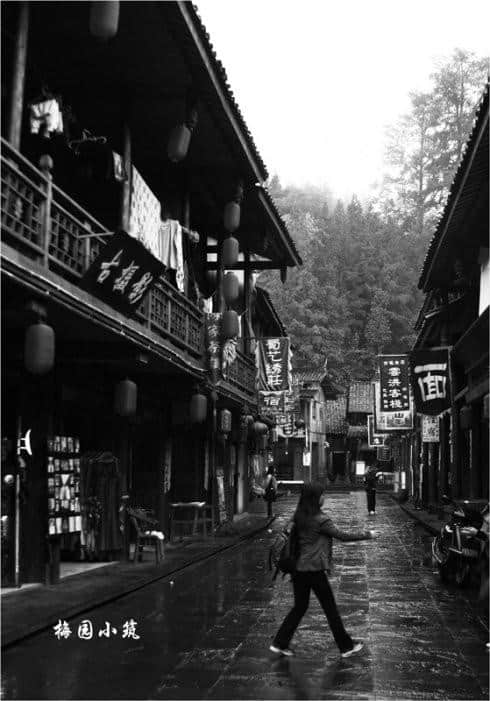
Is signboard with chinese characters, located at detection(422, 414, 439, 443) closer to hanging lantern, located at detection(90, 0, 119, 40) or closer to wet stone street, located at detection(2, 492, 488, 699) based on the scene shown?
wet stone street, located at detection(2, 492, 488, 699)

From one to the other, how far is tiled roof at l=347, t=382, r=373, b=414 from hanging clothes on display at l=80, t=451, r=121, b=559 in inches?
2354

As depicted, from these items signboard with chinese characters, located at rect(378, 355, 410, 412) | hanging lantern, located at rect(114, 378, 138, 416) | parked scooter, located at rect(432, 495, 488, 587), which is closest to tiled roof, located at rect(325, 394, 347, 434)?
signboard with chinese characters, located at rect(378, 355, 410, 412)

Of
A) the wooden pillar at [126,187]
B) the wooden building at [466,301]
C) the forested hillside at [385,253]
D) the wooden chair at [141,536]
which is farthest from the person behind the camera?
the forested hillside at [385,253]

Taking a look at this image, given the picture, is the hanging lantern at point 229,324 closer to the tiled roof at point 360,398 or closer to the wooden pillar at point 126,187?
the wooden pillar at point 126,187

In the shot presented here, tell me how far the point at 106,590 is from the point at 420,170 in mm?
76966

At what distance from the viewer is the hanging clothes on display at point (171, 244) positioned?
18.2 m

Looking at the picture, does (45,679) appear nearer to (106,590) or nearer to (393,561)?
(106,590)

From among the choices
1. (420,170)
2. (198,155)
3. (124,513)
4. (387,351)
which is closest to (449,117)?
(420,170)

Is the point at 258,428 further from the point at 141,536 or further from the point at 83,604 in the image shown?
the point at 83,604

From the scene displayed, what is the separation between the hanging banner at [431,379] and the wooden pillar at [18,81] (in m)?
16.0

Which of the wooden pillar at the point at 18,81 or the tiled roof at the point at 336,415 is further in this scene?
the tiled roof at the point at 336,415

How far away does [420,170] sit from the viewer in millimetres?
84375

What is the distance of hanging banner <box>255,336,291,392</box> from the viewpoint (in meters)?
31.7

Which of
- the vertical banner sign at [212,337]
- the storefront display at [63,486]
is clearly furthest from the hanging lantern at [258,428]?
the storefront display at [63,486]
